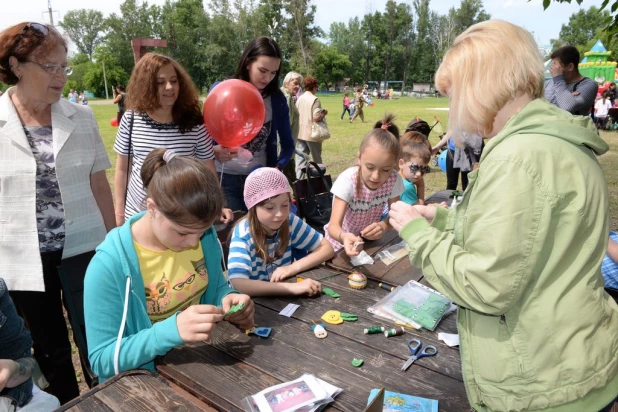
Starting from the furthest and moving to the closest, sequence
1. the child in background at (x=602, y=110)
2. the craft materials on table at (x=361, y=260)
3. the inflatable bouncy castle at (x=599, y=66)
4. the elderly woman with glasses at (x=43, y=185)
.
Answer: the inflatable bouncy castle at (x=599, y=66)
the child in background at (x=602, y=110)
the craft materials on table at (x=361, y=260)
the elderly woman with glasses at (x=43, y=185)

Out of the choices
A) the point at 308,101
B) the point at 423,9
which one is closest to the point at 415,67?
the point at 423,9

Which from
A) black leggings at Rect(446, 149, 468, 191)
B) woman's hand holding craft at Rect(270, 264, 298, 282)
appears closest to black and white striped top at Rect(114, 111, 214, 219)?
woman's hand holding craft at Rect(270, 264, 298, 282)

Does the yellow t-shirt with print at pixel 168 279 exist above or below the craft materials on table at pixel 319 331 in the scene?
above

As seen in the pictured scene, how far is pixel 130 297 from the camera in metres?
1.57

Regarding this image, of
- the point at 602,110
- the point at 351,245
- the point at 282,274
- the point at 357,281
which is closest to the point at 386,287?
the point at 357,281

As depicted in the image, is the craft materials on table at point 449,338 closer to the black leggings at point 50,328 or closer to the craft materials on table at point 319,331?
the craft materials on table at point 319,331

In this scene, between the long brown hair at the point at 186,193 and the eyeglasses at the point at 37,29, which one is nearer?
the long brown hair at the point at 186,193

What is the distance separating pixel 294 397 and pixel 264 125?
258 centimetres

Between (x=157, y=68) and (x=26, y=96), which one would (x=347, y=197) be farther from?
(x=26, y=96)

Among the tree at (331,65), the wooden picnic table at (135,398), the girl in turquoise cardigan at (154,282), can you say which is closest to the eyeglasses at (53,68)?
the girl in turquoise cardigan at (154,282)

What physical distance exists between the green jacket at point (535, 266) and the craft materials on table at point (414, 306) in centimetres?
53

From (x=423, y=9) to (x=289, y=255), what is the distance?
7232 cm

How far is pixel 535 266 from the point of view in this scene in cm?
104

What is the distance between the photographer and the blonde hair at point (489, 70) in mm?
1088
